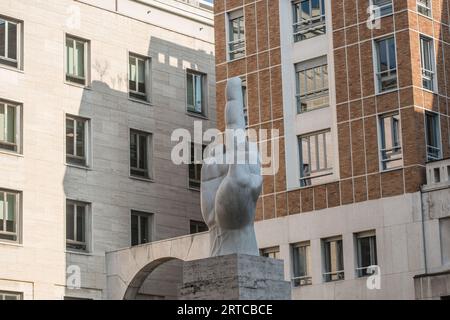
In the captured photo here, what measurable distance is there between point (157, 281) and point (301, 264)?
7626mm

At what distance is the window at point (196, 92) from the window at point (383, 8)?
12.7m

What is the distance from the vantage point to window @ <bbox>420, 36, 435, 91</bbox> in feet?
162

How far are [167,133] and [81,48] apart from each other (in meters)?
5.68

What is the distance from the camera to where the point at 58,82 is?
53.8 meters

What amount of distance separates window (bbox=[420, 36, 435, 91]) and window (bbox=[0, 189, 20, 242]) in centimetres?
1673

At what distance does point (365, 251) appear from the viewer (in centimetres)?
4862

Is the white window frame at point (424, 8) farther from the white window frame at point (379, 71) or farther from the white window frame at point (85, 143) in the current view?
the white window frame at point (85, 143)

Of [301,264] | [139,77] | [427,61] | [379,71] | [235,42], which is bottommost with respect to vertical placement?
[301,264]

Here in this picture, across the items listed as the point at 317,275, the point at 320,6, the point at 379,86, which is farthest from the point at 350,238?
the point at 320,6

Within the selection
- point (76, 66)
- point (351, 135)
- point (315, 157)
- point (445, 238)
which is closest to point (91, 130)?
point (76, 66)

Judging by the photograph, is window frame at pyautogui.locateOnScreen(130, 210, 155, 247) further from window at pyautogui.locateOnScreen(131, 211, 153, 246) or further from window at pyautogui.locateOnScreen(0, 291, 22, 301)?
window at pyautogui.locateOnScreen(0, 291, 22, 301)

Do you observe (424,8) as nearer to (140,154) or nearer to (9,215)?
(140,154)
